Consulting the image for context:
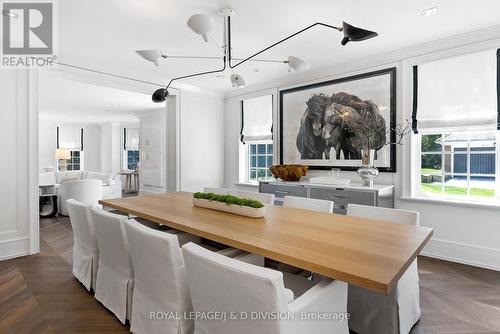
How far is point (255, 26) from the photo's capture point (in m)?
2.79

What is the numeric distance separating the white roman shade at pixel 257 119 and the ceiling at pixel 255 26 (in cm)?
126

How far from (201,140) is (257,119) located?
112 centimetres

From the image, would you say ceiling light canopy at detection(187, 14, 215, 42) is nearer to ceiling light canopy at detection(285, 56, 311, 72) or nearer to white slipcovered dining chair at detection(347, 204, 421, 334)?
ceiling light canopy at detection(285, 56, 311, 72)

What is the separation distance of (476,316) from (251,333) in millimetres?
1999

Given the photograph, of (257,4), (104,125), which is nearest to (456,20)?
(257,4)

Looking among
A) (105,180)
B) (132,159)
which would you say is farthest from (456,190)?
(132,159)

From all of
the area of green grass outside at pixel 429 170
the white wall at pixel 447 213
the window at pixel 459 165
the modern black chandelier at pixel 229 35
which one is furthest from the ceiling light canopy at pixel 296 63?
the area of green grass outside at pixel 429 170

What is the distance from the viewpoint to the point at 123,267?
191 cm

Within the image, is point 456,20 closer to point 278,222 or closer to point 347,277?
point 278,222

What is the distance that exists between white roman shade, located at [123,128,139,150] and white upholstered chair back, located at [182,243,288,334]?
30.9ft

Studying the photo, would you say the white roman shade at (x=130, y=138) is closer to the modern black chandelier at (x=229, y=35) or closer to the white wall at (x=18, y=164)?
the white wall at (x=18, y=164)

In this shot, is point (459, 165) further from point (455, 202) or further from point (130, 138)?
point (130, 138)

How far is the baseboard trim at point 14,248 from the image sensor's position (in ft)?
10.3

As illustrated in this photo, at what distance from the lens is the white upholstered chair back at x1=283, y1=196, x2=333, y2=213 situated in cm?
237
